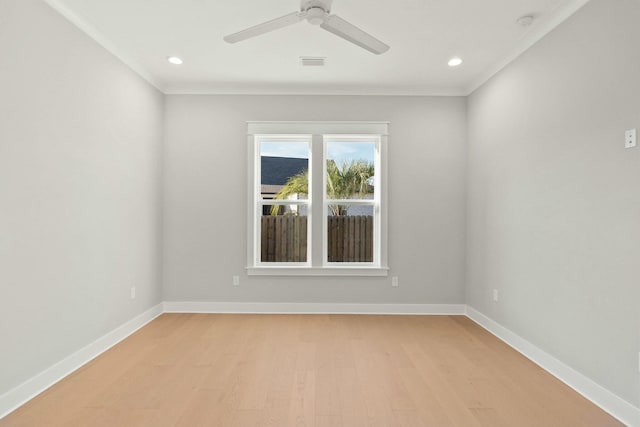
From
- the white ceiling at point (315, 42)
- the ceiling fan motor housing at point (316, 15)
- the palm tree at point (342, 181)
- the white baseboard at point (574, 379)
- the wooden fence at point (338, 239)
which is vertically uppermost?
the white ceiling at point (315, 42)

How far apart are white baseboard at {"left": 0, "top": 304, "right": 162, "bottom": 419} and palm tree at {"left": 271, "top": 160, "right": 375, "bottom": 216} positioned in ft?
7.16

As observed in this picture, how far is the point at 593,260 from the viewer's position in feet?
8.03

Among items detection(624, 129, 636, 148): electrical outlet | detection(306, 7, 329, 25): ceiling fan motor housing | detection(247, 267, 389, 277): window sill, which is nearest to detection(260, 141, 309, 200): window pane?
detection(247, 267, 389, 277): window sill

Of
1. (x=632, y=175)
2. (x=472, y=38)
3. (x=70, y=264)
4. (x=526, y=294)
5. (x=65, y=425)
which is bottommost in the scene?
(x=65, y=425)

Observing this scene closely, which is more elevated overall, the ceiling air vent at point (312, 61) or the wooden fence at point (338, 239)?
the ceiling air vent at point (312, 61)

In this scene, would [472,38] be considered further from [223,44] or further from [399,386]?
[399,386]

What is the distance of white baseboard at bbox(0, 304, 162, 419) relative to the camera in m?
2.27

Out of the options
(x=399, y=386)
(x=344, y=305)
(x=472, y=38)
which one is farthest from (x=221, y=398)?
(x=472, y=38)

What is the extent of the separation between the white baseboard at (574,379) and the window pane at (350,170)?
2.09 metres

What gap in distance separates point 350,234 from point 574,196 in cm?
253

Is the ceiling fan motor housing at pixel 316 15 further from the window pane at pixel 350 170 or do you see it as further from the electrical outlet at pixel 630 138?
the window pane at pixel 350 170

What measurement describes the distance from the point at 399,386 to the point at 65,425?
6.80ft

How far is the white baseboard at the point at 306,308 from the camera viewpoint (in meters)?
4.49

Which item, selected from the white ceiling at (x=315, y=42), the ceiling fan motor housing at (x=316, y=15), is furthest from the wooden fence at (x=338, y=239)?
the ceiling fan motor housing at (x=316, y=15)
